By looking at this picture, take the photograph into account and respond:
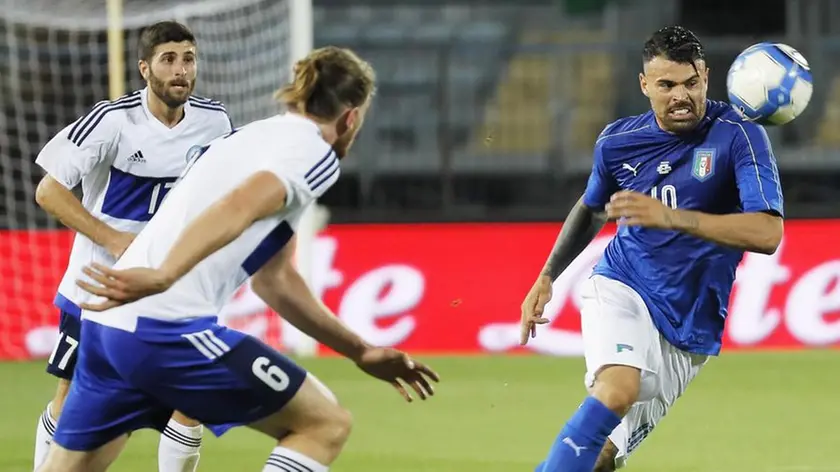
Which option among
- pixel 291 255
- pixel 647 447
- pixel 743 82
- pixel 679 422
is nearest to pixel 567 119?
pixel 679 422

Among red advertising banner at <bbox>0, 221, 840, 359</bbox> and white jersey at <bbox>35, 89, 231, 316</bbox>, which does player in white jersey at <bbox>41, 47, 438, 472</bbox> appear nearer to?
white jersey at <bbox>35, 89, 231, 316</bbox>

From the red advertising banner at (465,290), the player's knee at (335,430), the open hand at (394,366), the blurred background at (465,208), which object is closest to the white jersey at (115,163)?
the blurred background at (465,208)

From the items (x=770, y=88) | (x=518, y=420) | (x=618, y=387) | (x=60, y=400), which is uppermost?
(x=770, y=88)

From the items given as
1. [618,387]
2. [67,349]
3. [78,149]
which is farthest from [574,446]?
[78,149]

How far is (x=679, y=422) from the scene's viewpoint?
8516 millimetres

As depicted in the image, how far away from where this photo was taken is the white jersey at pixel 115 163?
562cm

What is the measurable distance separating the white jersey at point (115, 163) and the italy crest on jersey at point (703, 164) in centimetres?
198

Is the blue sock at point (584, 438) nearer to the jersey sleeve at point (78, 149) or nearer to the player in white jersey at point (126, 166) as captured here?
the player in white jersey at point (126, 166)

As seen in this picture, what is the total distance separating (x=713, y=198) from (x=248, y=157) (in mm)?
2050

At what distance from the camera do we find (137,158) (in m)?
5.73

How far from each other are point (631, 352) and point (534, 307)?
0.44m

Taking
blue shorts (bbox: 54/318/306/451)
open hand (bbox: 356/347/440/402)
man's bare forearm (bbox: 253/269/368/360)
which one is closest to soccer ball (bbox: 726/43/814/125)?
open hand (bbox: 356/347/440/402)

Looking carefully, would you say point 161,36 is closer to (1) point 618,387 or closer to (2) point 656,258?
(2) point 656,258

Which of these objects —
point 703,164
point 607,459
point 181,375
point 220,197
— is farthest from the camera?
point 607,459
